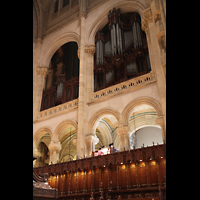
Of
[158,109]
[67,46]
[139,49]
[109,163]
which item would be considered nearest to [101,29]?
[139,49]

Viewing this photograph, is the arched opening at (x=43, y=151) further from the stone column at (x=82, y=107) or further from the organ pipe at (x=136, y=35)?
the organ pipe at (x=136, y=35)

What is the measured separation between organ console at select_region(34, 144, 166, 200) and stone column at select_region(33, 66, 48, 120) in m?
6.37

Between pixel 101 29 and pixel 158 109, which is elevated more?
pixel 101 29

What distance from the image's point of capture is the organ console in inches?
276

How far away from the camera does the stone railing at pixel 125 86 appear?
33.3 feet

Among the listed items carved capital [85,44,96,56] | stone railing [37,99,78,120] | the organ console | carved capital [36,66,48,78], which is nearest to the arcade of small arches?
stone railing [37,99,78,120]

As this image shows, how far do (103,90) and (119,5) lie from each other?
6.88m

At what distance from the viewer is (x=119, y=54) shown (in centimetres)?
1228

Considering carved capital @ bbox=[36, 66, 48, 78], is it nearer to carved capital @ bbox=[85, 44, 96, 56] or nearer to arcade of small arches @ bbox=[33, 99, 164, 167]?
carved capital @ bbox=[85, 44, 96, 56]

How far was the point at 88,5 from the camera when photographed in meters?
15.4

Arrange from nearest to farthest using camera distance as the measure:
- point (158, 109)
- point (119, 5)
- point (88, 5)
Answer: point (158, 109)
point (119, 5)
point (88, 5)

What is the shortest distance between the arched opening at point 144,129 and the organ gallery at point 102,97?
8cm
